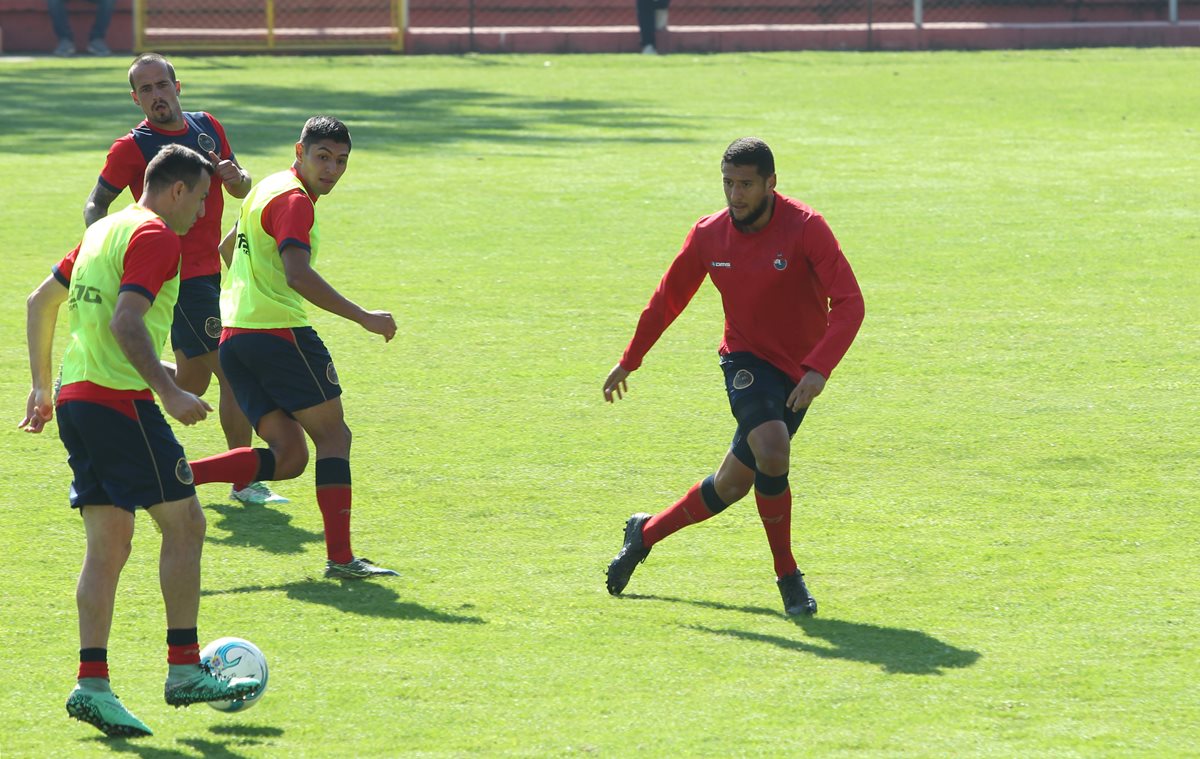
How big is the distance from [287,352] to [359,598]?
107 centimetres

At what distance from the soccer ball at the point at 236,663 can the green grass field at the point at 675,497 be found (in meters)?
0.09

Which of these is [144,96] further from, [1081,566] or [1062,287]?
[1062,287]

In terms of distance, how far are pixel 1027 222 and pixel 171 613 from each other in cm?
1158

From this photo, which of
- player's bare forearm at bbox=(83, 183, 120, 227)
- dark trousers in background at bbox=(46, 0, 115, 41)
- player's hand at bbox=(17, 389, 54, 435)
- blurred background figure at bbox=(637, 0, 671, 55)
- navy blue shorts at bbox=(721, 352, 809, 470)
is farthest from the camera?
blurred background figure at bbox=(637, 0, 671, 55)

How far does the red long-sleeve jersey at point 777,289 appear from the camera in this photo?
22.3 ft

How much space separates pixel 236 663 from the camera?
5.74 metres

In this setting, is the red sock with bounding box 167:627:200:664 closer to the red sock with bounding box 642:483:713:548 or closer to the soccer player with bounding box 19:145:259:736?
the soccer player with bounding box 19:145:259:736

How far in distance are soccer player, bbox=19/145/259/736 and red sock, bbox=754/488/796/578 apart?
215 cm

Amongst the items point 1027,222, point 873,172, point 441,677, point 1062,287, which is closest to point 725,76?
point 873,172

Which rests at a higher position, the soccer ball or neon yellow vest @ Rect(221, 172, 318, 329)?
neon yellow vest @ Rect(221, 172, 318, 329)

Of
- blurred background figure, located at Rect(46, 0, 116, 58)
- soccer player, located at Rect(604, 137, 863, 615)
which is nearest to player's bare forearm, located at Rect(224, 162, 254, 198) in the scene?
soccer player, located at Rect(604, 137, 863, 615)

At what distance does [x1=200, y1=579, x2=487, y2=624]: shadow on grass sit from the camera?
6.79 m

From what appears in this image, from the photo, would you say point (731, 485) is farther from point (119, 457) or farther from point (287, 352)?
point (119, 457)

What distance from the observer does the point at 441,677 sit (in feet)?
20.0
